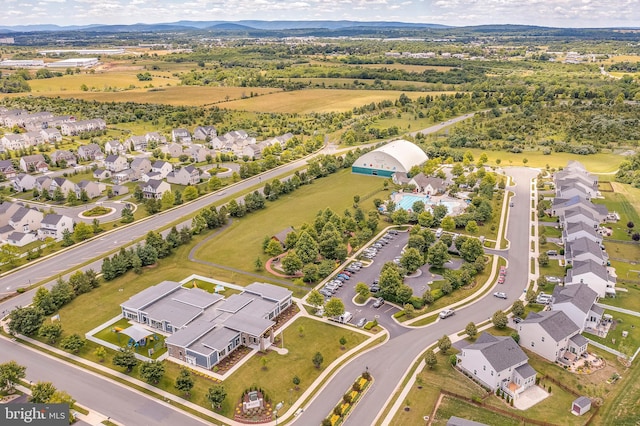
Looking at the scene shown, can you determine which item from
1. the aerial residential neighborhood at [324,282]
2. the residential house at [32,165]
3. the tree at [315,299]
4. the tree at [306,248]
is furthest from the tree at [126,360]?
the residential house at [32,165]

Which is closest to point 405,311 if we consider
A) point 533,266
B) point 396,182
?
point 533,266

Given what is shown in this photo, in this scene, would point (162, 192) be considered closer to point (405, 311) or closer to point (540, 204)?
point (405, 311)

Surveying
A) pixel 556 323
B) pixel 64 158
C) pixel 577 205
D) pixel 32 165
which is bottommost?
pixel 556 323

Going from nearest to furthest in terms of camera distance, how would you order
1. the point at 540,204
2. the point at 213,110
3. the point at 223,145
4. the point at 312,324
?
the point at 312,324
the point at 540,204
the point at 223,145
the point at 213,110

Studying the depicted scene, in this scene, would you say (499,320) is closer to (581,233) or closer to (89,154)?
(581,233)

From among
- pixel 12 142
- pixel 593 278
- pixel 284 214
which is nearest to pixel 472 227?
pixel 593 278

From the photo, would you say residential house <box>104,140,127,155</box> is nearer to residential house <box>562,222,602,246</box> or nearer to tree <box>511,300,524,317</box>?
residential house <box>562,222,602,246</box>
